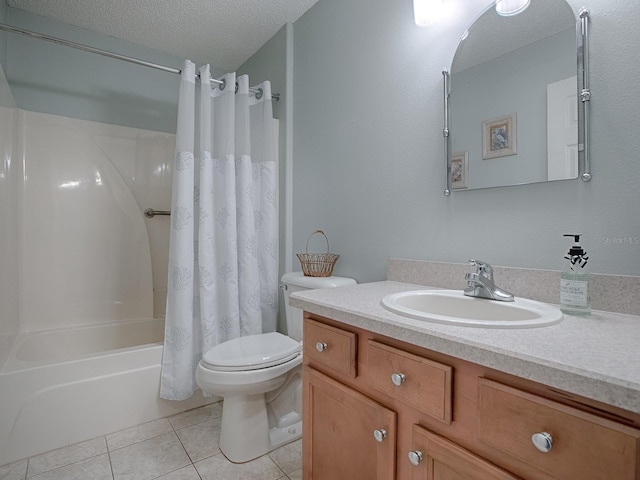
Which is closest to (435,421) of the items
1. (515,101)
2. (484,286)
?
(484,286)

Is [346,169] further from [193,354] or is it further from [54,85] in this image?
[54,85]

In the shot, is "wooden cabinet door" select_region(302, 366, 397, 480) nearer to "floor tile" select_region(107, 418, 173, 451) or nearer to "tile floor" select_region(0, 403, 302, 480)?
"tile floor" select_region(0, 403, 302, 480)

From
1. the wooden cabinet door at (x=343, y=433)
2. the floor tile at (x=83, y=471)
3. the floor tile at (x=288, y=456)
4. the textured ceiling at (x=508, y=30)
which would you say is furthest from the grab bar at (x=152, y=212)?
the textured ceiling at (x=508, y=30)

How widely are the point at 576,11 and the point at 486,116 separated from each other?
0.36 metres

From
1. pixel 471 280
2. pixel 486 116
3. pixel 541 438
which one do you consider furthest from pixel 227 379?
pixel 486 116

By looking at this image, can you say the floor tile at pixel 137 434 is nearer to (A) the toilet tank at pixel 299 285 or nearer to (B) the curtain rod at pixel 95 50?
(A) the toilet tank at pixel 299 285

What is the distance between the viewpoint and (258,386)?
147 cm

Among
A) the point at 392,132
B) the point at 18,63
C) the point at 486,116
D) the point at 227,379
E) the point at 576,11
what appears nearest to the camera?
the point at 576,11

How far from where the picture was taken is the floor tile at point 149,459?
145cm

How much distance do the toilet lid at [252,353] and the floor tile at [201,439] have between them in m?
0.46

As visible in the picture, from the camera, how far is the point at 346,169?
6.10 feet

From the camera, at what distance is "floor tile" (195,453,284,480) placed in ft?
4.70

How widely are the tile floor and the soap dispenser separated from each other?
125 centimetres

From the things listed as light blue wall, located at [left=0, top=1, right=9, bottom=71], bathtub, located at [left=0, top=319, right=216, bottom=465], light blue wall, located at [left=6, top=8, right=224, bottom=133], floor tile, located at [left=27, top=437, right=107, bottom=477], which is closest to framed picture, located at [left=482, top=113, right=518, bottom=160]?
bathtub, located at [left=0, top=319, right=216, bottom=465]
